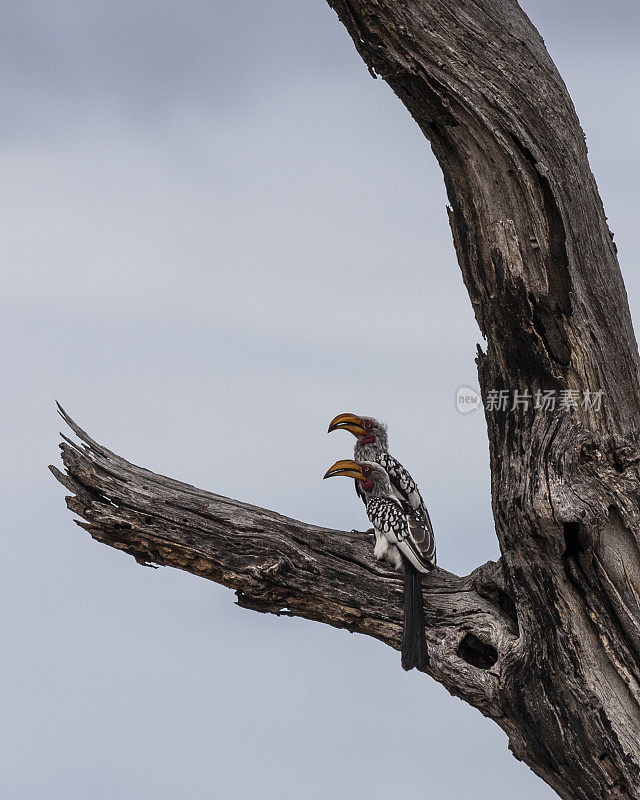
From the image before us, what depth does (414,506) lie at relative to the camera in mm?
A: 4336

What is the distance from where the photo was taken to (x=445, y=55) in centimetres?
343

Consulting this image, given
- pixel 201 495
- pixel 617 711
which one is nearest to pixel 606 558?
pixel 617 711

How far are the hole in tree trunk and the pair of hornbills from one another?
0.17m

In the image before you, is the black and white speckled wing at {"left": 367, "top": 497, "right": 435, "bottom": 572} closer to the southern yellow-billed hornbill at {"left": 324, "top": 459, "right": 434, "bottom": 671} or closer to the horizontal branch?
the southern yellow-billed hornbill at {"left": 324, "top": 459, "right": 434, "bottom": 671}

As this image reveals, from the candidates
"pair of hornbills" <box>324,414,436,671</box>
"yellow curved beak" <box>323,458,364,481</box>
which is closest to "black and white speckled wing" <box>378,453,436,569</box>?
"pair of hornbills" <box>324,414,436,671</box>

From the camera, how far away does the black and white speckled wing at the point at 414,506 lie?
406 cm

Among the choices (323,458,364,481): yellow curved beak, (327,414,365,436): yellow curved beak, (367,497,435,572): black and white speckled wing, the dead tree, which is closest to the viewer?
the dead tree

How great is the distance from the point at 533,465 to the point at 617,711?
3.38ft

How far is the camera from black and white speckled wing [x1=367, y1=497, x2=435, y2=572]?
13.2 feet

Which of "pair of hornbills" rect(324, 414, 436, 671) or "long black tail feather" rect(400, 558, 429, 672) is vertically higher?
"pair of hornbills" rect(324, 414, 436, 671)

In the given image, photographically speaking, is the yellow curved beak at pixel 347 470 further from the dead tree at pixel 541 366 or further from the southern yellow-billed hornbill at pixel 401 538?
the dead tree at pixel 541 366

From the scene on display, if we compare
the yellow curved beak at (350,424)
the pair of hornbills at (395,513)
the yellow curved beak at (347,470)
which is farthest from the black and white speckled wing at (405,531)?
the yellow curved beak at (350,424)

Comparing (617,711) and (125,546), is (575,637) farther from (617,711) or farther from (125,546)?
(125,546)

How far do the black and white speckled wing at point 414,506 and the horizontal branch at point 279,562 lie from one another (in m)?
0.15
